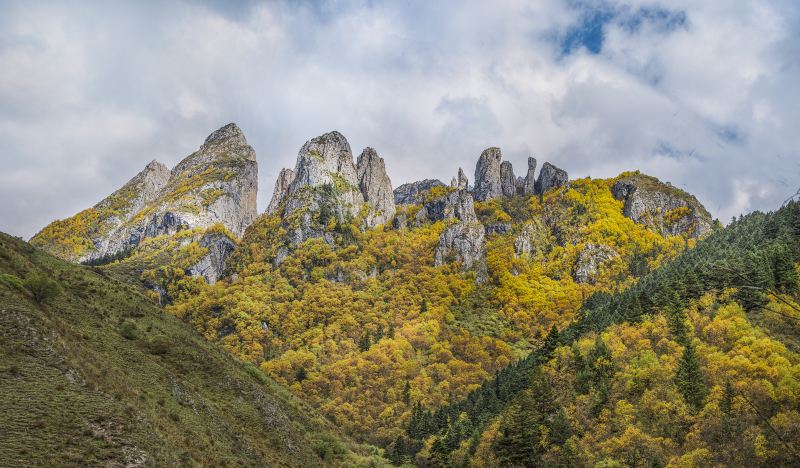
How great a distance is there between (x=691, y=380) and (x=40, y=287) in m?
80.0

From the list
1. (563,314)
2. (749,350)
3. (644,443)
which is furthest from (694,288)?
(563,314)

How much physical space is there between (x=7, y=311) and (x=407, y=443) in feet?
286

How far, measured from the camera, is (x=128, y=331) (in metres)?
48.4

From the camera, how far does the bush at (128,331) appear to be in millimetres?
47969

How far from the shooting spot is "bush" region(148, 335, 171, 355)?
50.0 meters

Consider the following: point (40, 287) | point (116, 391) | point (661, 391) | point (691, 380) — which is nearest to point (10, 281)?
point (40, 287)

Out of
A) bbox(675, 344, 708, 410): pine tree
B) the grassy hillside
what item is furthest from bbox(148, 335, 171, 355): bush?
bbox(675, 344, 708, 410): pine tree

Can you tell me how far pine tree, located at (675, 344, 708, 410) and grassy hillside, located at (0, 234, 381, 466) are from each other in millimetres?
47835

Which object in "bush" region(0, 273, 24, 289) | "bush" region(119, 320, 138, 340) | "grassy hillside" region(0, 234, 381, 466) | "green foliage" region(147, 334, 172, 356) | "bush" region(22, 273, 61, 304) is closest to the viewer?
"grassy hillside" region(0, 234, 381, 466)

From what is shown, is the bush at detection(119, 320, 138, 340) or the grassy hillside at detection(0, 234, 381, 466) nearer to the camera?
the grassy hillside at detection(0, 234, 381, 466)

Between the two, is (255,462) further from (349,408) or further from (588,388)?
(349,408)

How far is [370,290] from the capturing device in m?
198

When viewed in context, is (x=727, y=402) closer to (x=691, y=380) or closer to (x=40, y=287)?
(x=691, y=380)

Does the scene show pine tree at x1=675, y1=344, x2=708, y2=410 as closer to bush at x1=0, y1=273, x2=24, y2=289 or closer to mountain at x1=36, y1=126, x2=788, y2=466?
mountain at x1=36, y1=126, x2=788, y2=466
